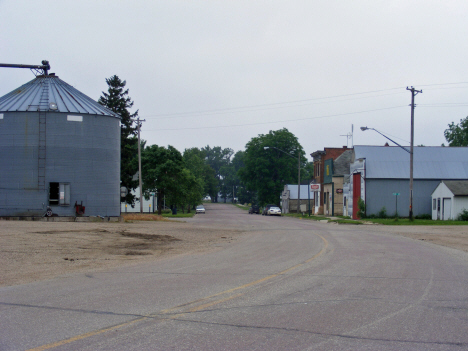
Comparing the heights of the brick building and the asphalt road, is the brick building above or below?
above

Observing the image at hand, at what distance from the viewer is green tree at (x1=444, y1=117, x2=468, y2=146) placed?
301 feet

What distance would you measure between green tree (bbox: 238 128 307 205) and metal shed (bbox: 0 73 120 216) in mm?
53664

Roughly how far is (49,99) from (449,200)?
3408cm

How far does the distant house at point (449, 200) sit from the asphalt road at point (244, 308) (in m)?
31.1

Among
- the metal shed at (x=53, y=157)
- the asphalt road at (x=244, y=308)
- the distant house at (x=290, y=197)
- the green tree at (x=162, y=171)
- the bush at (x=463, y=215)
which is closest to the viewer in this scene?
the asphalt road at (x=244, y=308)

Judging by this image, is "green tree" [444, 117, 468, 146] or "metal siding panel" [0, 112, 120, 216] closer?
"metal siding panel" [0, 112, 120, 216]

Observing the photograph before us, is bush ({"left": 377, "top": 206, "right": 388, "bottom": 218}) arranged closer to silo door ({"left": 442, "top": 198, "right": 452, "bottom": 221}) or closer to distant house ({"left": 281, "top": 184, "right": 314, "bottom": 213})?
silo door ({"left": 442, "top": 198, "right": 452, "bottom": 221})

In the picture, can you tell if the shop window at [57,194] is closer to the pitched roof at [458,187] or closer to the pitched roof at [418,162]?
the pitched roof at [418,162]

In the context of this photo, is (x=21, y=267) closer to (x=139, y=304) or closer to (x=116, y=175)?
(x=139, y=304)

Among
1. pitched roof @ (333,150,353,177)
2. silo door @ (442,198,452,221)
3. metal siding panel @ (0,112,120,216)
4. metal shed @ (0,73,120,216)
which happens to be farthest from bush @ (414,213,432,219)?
metal siding panel @ (0,112,120,216)

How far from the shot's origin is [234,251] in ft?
56.4

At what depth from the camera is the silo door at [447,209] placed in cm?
4275

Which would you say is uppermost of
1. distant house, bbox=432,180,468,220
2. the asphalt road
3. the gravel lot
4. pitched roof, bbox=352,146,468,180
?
pitched roof, bbox=352,146,468,180

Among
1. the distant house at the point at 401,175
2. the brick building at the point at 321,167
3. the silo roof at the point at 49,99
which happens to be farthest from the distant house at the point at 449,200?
the silo roof at the point at 49,99
